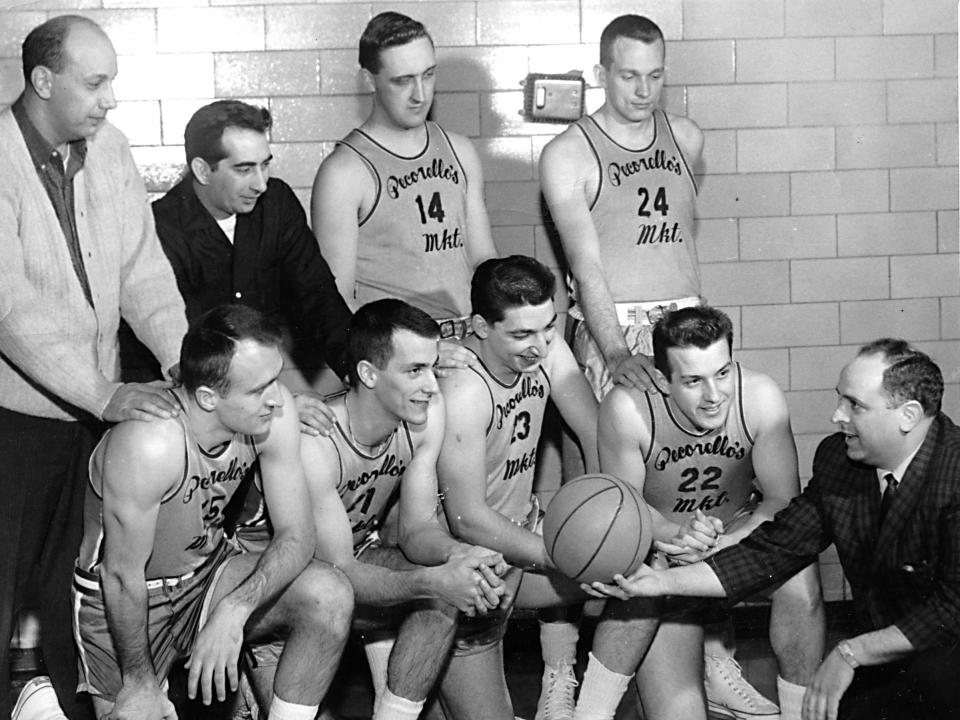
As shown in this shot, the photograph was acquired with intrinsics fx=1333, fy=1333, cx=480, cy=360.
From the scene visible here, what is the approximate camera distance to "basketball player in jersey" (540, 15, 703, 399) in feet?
16.3

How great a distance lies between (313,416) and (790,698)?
1.80 meters

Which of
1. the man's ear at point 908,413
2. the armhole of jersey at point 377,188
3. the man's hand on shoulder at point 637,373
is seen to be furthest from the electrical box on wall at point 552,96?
the man's ear at point 908,413

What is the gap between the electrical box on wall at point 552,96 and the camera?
5.28 metres

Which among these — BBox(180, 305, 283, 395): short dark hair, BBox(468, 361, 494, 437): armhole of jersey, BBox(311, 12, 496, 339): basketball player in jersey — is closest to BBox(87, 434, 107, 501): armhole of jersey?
BBox(180, 305, 283, 395): short dark hair

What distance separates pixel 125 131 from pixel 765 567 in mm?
2750

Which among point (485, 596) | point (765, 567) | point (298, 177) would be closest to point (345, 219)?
point (298, 177)

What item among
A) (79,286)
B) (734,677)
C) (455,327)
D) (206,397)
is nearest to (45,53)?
(79,286)

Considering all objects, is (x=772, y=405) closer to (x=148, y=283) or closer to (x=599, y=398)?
(x=599, y=398)

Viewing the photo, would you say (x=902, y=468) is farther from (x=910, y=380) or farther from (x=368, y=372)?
(x=368, y=372)

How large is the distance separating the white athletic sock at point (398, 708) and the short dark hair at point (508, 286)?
1276mm

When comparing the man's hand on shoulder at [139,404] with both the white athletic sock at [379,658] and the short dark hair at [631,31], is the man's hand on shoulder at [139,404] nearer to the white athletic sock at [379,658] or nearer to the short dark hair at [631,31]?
the white athletic sock at [379,658]

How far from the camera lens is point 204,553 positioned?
4.11 m

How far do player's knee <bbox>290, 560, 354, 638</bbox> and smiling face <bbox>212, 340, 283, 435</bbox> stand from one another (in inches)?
19.2

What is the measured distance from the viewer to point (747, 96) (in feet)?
17.7
